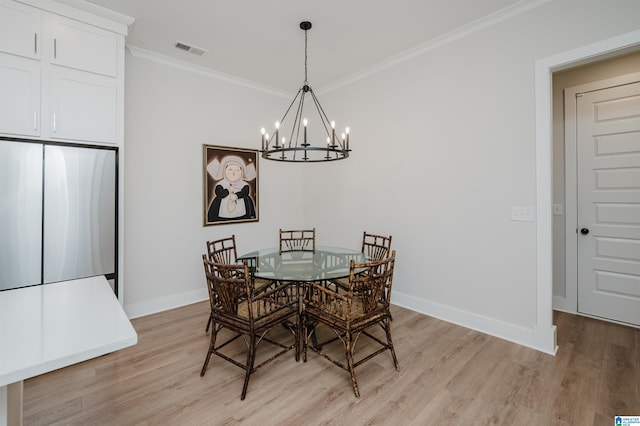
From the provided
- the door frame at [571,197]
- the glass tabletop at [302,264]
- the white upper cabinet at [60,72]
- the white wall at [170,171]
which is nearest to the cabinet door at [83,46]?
the white upper cabinet at [60,72]

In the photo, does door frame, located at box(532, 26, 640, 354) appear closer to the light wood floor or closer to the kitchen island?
the light wood floor

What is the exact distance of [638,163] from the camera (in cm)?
299

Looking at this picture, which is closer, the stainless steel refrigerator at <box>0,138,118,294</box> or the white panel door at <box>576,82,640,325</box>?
the stainless steel refrigerator at <box>0,138,118,294</box>

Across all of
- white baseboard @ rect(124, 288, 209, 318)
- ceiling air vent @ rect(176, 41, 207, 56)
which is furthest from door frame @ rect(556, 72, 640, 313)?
white baseboard @ rect(124, 288, 209, 318)

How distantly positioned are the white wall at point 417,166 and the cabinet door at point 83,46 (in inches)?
22.7

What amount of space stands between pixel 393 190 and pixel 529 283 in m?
1.70

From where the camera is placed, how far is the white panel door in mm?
3037

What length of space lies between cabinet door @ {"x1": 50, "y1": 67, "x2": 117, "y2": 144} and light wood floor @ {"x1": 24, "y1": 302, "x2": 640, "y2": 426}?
1.97 meters

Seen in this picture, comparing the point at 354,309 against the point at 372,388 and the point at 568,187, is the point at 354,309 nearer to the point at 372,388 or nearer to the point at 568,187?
the point at 372,388

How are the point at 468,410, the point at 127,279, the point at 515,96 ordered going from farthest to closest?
the point at 127,279, the point at 515,96, the point at 468,410

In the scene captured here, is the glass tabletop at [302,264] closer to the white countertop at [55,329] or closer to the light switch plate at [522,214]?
the white countertop at [55,329]

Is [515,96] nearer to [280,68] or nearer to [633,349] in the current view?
[633,349]

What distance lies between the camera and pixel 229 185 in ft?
13.8

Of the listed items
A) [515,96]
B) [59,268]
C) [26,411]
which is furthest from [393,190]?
[26,411]
